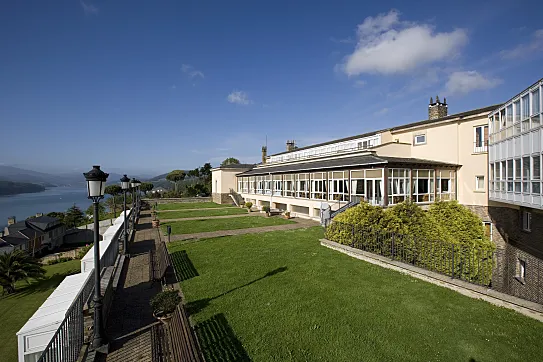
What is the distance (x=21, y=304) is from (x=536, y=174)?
21430 mm

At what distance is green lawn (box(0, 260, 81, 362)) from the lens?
23.9 feet

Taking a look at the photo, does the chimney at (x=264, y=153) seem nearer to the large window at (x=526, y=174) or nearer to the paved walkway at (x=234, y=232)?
the paved walkway at (x=234, y=232)

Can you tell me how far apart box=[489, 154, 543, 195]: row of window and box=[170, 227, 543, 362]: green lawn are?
6907mm

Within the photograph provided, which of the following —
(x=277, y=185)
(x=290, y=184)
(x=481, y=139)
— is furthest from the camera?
(x=277, y=185)

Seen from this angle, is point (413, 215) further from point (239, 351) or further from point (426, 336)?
point (239, 351)

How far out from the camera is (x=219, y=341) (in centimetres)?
541

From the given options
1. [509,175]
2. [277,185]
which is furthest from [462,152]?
[277,185]

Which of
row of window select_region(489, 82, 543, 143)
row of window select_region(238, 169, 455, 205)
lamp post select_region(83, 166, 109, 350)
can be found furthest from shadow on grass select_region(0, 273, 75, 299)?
row of window select_region(489, 82, 543, 143)

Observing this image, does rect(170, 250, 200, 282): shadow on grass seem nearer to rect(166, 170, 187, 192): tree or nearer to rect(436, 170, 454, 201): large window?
rect(436, 170, 454, 201): large window

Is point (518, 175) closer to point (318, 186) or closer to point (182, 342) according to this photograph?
point (318, 186)

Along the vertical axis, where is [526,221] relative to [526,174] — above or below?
below

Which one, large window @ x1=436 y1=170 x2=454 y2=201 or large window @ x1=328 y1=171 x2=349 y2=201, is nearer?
large window @ x1=436 y1=170 x2=454 y2=201

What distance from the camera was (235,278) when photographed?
9.00 m

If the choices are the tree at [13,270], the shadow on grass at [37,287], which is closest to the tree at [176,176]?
the shadow on grass at [37,287]
